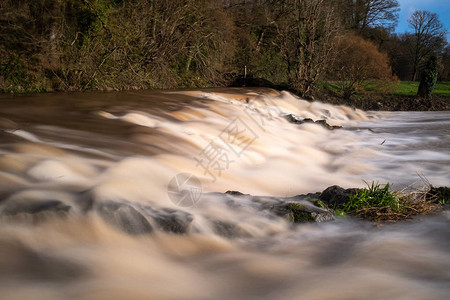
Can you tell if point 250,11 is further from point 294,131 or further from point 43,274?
point 43,274

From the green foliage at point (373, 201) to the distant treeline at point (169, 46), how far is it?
11540 mm

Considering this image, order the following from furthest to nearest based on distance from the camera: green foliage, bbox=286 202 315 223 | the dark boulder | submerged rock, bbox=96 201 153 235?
the dark boulder, green foliage, bbox=286 202 315 223, submerged rock, bbox=96 201 153 235

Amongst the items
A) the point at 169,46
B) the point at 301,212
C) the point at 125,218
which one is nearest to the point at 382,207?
the point at 301,212

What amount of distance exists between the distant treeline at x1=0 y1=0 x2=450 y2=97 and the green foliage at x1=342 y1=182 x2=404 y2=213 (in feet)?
37.9

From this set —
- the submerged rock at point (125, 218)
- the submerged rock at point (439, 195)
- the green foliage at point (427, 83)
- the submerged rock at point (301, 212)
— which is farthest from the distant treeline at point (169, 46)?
the submerged rock at point (439, 195)

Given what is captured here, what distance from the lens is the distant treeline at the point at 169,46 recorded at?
12.8 meters

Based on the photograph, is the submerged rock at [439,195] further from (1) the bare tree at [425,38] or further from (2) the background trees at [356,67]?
(1) the bare tree at [425,38]

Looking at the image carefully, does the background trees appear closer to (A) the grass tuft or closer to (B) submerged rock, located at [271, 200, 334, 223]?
(A) the grass tuft

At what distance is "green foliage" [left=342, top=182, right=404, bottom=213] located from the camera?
3.74 meters

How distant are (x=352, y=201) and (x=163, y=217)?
1891 millimetres

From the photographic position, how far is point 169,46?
58.2 feet

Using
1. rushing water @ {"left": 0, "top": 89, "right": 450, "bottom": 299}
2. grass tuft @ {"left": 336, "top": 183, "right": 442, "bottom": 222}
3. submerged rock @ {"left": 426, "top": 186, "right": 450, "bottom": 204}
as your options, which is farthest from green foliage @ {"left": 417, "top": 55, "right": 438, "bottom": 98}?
grass tuft @ {"left": 336, "top": 183, "right": 442, "bottom": 222}

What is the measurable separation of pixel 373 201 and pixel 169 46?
1554cm

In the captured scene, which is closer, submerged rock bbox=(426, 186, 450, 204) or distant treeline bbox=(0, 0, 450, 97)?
submerged rock bbox=(426, 186, 450, 204)
